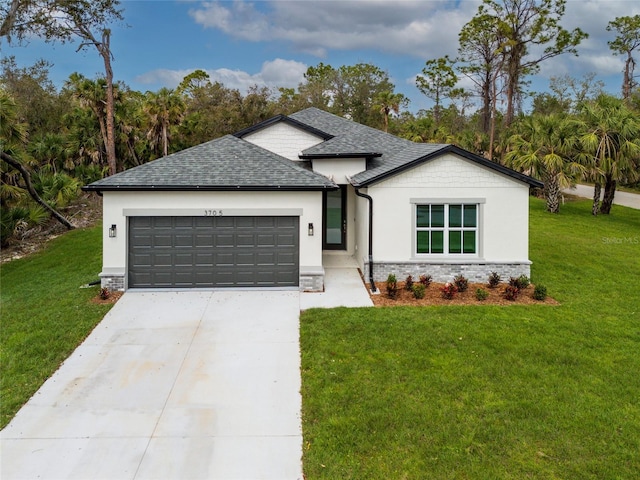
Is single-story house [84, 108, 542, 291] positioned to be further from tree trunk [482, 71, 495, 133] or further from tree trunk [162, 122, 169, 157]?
tree trunk [482, 71, 495, 133]

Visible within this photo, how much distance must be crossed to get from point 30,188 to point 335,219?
41.2ft

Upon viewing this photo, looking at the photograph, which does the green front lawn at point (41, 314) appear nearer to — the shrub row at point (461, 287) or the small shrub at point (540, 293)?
the shrub row at point (461, 287)

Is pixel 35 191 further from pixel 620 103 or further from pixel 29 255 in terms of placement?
pixel 620 103

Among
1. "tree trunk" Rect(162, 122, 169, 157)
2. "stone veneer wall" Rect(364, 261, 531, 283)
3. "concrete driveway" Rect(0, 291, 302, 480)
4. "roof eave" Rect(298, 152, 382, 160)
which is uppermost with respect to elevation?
"tree trunk" Rect(162, 122, 169, 157)

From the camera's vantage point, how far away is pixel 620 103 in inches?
942

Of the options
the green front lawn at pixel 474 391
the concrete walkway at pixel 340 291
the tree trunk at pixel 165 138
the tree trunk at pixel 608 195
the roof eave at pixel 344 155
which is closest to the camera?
the green front lawn at pixel 474 391

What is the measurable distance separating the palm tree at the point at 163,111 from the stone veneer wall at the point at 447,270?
69.8 ft

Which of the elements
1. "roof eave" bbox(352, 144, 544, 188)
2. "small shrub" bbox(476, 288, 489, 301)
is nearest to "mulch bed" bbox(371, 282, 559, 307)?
"small shrub" bbox(476, 288, 489, 301)

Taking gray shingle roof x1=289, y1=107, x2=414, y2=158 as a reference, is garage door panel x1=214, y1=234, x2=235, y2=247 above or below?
below

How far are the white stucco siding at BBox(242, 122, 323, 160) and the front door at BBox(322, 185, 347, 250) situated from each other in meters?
2.27

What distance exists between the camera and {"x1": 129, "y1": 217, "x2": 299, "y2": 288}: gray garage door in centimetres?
1177

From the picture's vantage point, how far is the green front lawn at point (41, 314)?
284 inches

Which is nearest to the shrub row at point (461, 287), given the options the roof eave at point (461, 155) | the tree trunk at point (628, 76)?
the roof eave at point (461, 155)

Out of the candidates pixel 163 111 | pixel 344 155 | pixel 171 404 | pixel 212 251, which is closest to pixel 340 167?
pixel 344 155
